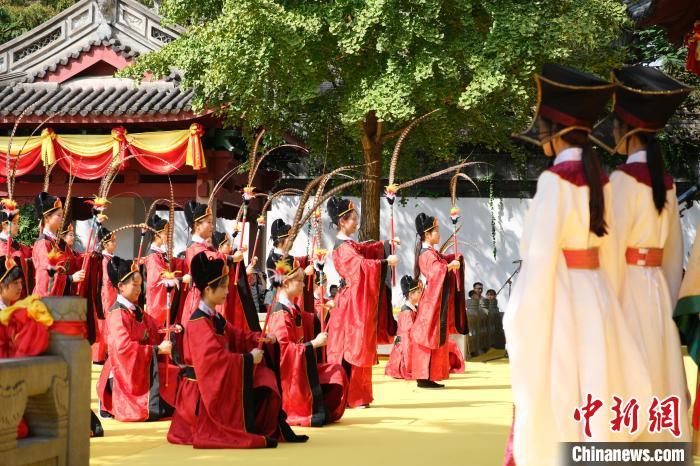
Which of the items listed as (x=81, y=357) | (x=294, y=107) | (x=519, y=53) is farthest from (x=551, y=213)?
(x=294, y=107)

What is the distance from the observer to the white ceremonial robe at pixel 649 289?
512cm

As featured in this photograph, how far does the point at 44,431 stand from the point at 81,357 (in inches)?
16.9

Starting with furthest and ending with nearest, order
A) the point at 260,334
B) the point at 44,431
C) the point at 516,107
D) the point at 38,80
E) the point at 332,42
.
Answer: the point at 38,80, the point at 516,107, the point at 332,42, the point at 260,334, the point at 44,431

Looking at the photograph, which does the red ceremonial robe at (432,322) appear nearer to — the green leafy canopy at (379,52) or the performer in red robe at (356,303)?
the performer in red robe at (356,303)

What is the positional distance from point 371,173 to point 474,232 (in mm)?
5571

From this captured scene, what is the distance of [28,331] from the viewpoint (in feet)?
17.4

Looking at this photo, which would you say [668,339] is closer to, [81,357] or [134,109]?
[81,357]

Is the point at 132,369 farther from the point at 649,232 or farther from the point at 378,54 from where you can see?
the point at 378,54

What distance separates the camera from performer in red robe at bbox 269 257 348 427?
7629 mm

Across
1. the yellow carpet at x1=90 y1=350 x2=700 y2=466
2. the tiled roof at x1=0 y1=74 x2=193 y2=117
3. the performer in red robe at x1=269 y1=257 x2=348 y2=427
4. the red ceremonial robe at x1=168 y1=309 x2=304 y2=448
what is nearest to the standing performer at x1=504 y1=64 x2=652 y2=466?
the yellow carpet at x1=90 y1=350 x2=700 y2=466

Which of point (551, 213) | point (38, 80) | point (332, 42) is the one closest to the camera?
point (551, 213)

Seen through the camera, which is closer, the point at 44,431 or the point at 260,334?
the point at 44,431

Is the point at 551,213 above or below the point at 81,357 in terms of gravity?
above


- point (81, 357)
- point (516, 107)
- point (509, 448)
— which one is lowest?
point (509, 448)
